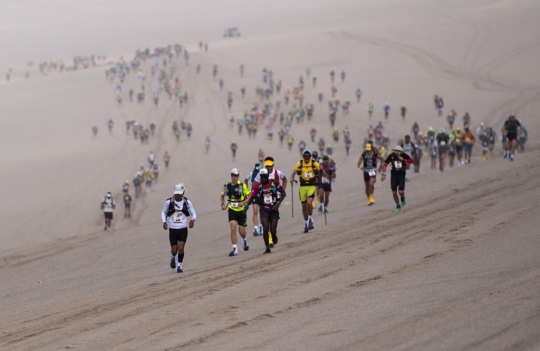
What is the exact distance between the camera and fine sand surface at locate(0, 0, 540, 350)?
7.41 m

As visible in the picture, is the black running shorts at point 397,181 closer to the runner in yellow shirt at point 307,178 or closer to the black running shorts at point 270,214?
the runner in yellow shirt at point 307,178

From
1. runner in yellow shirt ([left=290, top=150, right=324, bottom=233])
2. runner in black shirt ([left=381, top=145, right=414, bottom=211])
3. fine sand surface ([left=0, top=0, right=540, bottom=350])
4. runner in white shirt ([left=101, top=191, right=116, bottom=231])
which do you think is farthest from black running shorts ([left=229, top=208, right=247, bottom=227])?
runner in white shirt ([left=101, top=191, right=116, bottom=231])

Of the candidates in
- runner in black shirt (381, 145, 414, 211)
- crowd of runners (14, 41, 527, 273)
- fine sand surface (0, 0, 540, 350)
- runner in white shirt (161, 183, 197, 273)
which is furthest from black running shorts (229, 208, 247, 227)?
runner in black shirt (381, 145, 414, 211)

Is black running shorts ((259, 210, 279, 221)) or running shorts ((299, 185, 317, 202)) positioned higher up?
black running shorts ((259, 210, 279, 221))

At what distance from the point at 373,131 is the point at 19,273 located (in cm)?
2741

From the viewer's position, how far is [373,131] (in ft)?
138

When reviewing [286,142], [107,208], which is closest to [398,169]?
[107,208]

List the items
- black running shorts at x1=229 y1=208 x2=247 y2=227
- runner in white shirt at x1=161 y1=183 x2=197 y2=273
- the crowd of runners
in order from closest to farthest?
1. runner in white shirt at x1=161 y1=183 x2=197 y2=273
2. the crowd of runners
3. black running shorts at x1=229 y1=208 x2=247 y2=227

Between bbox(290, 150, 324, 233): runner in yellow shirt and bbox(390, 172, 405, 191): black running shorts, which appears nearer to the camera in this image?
bbox(290, 150, 324, 233): runner in yellow shirt

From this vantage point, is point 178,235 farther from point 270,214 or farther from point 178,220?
point 270,214

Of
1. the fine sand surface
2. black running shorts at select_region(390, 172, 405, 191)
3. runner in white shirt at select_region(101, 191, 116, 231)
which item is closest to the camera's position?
the fine sand surface

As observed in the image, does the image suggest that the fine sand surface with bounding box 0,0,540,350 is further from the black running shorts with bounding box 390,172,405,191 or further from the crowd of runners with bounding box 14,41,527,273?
the black running shorts with bounding box 390,172,405,191

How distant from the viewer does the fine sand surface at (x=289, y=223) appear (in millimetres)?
7414

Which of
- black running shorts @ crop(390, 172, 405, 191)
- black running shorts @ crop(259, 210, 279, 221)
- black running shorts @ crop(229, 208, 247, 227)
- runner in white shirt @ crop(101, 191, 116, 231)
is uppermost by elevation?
black running shorts @ crop(259, 210, 279, 221)
